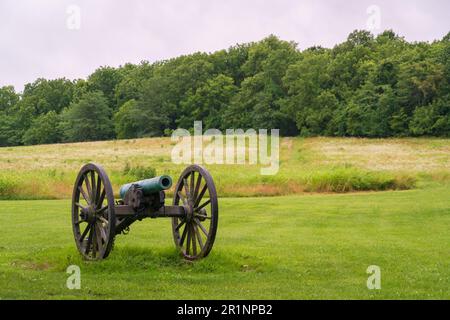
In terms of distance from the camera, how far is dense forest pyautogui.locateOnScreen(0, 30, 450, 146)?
2773 inches

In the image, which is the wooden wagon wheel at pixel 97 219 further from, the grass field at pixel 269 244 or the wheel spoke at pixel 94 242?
Answer: the grass field at pixel 269 244

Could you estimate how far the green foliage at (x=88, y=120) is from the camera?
101 metres

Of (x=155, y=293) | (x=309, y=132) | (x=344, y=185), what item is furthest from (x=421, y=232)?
(x=309, y=132)

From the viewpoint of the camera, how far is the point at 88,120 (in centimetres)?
10169

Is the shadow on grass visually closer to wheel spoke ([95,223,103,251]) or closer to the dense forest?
A: wheel spoke ([95,223,103,251])

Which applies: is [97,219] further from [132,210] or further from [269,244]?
[269,244]

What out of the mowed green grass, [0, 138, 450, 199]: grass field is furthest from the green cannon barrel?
[0, 138, 450, 199]: grass field

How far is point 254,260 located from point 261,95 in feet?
247

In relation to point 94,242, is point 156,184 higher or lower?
higher

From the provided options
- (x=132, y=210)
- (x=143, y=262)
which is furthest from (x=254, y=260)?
(x=132, y=210)

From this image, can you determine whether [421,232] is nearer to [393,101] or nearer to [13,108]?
[393,101]

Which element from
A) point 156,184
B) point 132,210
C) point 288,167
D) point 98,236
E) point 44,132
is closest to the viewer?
point 156,184

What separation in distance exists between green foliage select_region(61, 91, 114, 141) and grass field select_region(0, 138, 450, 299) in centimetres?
6755

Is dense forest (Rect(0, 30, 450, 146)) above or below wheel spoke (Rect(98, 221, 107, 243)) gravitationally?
above
